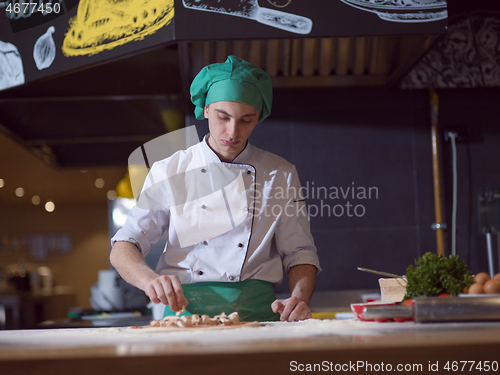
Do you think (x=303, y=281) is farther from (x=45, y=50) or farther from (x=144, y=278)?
(x=45, y=50)

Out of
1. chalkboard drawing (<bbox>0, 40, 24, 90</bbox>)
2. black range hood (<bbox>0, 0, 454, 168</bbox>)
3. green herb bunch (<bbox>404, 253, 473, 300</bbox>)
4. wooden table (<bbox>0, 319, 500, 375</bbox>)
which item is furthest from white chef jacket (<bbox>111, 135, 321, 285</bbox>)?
chalkboard drawing (<bbox>0, 40, 24, 90</bbox>)

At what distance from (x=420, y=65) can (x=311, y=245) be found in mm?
1478

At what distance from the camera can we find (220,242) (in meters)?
1.42

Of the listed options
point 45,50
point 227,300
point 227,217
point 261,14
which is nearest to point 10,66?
point 45,50

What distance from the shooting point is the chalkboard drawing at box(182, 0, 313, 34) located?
182 cm

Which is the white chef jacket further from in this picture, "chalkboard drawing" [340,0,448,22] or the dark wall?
the dark wall

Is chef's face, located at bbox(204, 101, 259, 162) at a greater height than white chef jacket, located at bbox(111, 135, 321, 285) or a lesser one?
greater

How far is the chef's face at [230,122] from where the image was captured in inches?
55.0

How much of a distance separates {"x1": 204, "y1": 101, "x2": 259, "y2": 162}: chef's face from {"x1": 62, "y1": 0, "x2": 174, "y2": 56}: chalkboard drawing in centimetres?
61

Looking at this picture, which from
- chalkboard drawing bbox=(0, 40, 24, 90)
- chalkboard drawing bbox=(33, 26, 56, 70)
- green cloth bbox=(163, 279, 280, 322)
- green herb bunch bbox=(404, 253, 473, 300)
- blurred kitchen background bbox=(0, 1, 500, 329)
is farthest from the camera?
blurred kitchen background bbox=(0, 1, 500, 329)

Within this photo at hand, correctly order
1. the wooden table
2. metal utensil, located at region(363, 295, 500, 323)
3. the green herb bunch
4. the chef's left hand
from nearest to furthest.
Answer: the wooden table < metal utensil, located at region(363, 295, 500, 323) < the green herb bunch < the chef's left hand

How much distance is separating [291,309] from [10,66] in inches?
75.1

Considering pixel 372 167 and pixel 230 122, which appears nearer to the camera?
pixel 230 122

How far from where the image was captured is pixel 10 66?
2.36 meters
